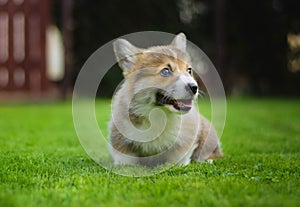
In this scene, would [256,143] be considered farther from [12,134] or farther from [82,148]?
[12,134]

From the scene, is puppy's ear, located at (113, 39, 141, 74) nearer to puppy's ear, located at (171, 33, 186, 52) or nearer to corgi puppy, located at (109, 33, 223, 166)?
corgi puppy, located at (109, 33, 223, 166)

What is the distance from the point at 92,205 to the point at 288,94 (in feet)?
35.6

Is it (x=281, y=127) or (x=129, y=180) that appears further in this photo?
(x=281, y=127)

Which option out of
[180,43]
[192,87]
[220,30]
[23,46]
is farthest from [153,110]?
[220,30]

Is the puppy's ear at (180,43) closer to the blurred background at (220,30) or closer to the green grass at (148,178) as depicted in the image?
the green grass at (148,178)

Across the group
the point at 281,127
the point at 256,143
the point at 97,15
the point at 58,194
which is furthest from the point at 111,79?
the point at 58,194

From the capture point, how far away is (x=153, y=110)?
3.62 meters

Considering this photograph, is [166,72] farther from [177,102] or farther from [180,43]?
[180,43]

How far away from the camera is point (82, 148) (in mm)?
4695

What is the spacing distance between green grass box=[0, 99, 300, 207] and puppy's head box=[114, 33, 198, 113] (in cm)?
46

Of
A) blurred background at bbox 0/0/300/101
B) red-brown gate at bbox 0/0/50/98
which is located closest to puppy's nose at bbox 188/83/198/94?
red-brown gate at bbox 0/0/50/98

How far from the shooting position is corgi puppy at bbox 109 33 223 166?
11.6ft

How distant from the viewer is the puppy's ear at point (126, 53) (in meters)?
3.73

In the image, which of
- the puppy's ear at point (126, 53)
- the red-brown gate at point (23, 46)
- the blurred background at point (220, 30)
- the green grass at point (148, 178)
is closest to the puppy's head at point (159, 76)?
the puppy's ear at point (126, 53)
